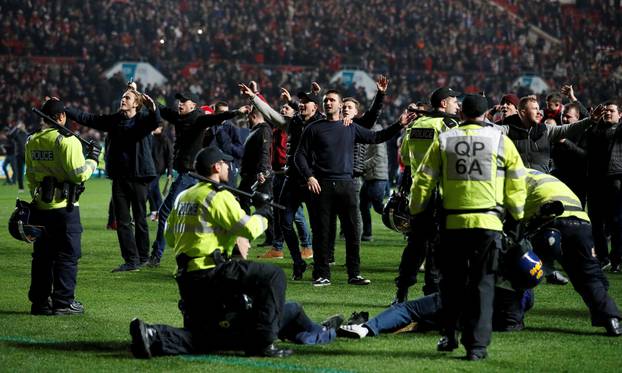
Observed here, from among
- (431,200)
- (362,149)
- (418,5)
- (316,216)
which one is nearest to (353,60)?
(418,5)

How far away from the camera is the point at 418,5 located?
49594 millimetres

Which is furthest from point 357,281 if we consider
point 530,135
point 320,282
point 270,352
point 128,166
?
point 270,352

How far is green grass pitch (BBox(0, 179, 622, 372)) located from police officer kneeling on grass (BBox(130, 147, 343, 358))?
13cm

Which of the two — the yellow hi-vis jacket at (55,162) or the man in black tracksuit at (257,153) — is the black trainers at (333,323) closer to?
the yellow hi-vis jacket at (55,162)

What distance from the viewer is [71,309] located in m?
9.63

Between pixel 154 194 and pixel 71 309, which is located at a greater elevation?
pixel 154 194

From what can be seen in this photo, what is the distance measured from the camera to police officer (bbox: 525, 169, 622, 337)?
8.70 m

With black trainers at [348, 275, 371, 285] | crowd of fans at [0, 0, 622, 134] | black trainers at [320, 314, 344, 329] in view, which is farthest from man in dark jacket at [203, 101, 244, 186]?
crowd of fans at [0, 0, 622, 134]

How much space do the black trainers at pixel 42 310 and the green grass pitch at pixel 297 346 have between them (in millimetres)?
142

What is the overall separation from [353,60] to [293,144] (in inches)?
1303

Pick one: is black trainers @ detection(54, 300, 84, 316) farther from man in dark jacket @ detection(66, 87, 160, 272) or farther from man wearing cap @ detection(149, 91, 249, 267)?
man wearing cap @ detection(149, 91, 249, 267)

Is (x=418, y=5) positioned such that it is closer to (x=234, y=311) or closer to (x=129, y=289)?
(x=129, y=289)

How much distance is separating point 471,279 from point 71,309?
387cm

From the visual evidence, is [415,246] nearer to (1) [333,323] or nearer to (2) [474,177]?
(1) [333,323]
